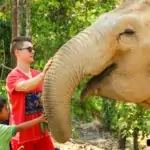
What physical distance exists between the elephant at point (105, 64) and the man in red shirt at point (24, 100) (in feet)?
3.46

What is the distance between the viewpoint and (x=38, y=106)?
198 inches

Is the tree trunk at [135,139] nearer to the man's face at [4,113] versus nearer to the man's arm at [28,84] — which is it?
the man's face at [4,113]

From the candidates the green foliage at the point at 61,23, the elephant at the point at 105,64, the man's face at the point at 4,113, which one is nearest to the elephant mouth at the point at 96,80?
the elephant at the point at 105,64

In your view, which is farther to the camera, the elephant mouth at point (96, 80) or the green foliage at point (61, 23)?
the green foliage at point (61, 23)

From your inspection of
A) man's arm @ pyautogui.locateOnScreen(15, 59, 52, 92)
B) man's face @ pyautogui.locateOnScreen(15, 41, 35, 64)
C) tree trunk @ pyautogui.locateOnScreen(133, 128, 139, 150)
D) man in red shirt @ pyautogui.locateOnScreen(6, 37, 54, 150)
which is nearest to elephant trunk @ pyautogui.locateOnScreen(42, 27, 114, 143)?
man's arm @ pyautogui.locateOnScreen(15, 59, 52, 92)

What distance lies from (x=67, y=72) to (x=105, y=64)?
32 centimetres

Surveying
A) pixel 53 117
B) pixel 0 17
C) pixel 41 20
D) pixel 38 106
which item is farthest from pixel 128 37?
pixel 0 17

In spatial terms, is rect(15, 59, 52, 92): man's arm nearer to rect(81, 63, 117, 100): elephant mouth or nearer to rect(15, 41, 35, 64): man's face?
rect(15, 41, 35, 64): man's face

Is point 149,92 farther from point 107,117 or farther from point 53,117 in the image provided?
point 107,117

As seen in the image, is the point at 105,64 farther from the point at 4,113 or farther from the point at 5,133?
the point at 4,113

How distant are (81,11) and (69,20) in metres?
0.38

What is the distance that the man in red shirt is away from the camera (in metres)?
4.96

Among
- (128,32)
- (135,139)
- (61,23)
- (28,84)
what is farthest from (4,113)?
(61,23)

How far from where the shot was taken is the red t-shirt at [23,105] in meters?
4.96
